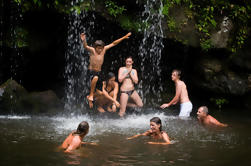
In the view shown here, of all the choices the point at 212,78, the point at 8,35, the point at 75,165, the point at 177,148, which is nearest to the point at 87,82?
the point at 8,35

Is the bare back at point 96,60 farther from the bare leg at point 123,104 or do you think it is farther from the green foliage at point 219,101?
the green foliage at point 219,101

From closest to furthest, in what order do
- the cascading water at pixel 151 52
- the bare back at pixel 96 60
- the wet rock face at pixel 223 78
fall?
the bare back at pixel 96 60 → the cascading water at pixel 151 52 → the wet rock face at pixel 223 78

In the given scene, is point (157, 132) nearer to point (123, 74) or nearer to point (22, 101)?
→ point (123, 74)

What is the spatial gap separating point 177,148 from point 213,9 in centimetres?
590

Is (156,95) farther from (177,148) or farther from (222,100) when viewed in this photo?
(177,148)

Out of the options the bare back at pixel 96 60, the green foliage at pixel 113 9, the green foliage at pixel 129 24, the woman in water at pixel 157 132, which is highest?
the green foliage at pixel 113 9

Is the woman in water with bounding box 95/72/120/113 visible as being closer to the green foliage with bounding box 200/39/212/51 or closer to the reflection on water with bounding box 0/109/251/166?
the reflection on water with bounding box 0/109/251/166

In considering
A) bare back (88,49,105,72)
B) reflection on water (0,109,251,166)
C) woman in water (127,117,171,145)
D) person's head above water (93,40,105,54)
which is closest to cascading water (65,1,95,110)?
person's head above water (93,40,105,54)

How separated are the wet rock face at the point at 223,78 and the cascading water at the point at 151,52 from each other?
167cm

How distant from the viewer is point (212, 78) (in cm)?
1138

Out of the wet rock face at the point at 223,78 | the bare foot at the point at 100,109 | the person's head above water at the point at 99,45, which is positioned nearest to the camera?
the person's head above water at the point at 99,45

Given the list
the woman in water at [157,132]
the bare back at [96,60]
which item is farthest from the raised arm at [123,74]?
the woman in water at [157,132]

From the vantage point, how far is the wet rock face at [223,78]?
36.9ft

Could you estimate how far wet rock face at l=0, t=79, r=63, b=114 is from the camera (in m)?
10.5
